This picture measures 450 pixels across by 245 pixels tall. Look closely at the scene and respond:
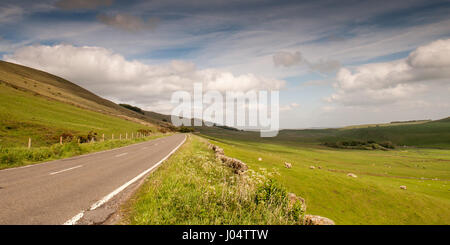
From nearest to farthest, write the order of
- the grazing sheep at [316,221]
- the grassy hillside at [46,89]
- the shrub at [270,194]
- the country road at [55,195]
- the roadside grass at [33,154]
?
the country road at [55,195], the grazing sheep at [316,221], the shrub at [270,194], the roadside grass at [33,154], the grassy hillside at [46,89]

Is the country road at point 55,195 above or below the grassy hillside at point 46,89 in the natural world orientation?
below

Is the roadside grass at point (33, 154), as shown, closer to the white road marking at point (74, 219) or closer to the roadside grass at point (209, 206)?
the white road marking at point (74, 219)

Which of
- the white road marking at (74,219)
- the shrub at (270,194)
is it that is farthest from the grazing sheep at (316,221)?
the white road marking at (74,219)

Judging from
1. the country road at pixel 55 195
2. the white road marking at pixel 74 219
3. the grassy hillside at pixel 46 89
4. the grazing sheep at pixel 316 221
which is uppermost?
the grassy hillside at pixel 46 89

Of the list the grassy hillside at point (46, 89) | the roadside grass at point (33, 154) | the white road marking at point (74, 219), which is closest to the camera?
the white road marking at point (74, 219)

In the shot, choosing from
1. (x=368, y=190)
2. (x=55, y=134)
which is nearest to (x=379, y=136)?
(x=368, y=190)

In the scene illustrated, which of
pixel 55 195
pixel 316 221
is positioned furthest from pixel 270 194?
pixel 55 195

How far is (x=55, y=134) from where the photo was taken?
126 feet

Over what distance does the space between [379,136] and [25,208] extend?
238905 mm
